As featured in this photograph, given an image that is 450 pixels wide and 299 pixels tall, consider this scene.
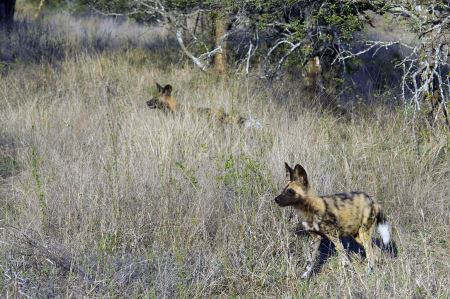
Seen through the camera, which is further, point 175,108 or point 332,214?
point 175,108

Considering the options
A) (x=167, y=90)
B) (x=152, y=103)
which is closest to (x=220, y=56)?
(x=167, y=90)

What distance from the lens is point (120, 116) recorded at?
7.32 m

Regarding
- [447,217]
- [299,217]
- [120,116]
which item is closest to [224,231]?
[299,217]

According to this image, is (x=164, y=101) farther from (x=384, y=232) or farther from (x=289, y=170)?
(x=384, y=232)

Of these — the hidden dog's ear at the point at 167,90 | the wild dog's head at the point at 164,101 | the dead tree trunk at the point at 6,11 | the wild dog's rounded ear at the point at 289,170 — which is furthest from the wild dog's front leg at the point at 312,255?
the dead tree trunk at the point at 6,11

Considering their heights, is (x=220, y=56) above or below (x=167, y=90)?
above

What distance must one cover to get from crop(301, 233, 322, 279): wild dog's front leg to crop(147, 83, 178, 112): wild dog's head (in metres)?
3.23

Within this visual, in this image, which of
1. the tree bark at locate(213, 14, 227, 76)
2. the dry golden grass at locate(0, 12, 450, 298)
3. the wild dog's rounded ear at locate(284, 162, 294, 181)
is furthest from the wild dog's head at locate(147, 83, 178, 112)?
the wild dog's rounded ear at locate(284, 162, 294, 181)

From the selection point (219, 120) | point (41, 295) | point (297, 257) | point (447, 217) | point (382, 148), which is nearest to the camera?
point (41, 295)

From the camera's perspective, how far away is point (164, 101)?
8.38 m

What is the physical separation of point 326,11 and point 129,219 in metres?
3.10

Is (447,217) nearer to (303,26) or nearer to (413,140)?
(413,140)

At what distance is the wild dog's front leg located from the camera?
4.73 meters

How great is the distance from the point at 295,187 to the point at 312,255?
47 cm
